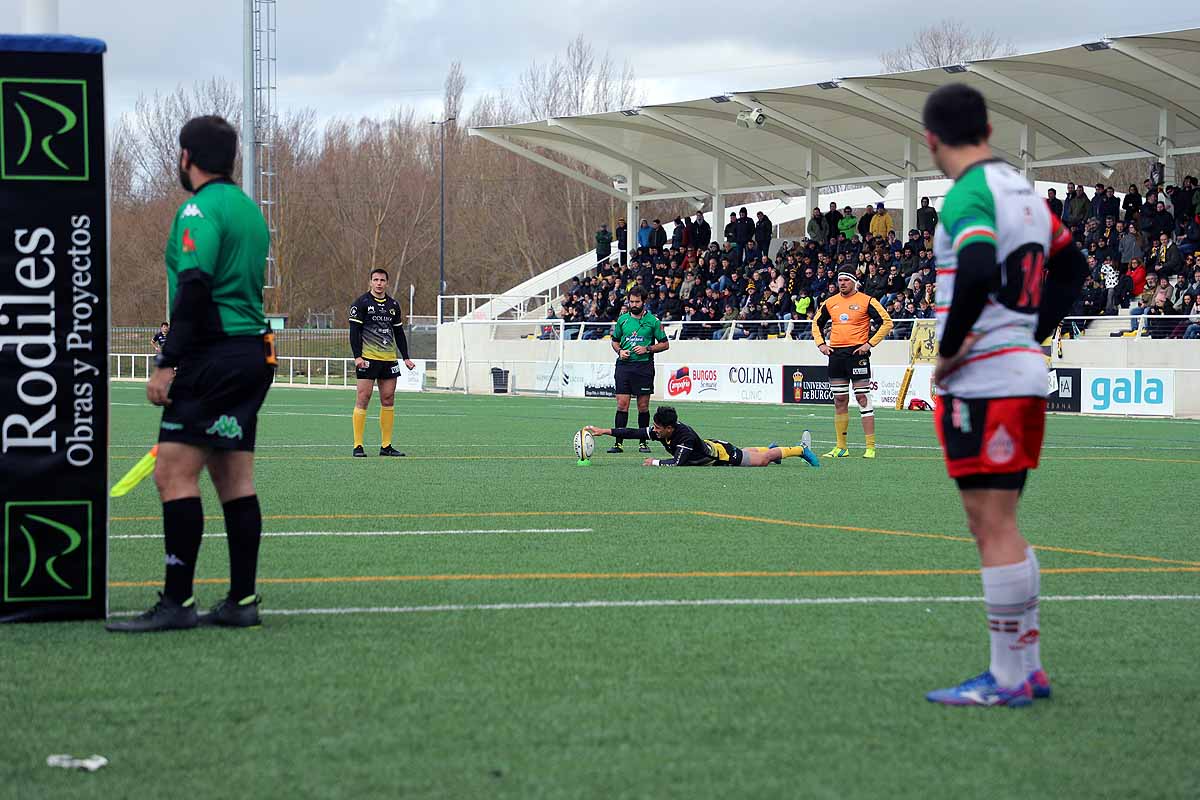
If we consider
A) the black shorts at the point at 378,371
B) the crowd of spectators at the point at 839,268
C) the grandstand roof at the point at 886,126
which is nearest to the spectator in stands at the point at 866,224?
the crowd of spectators at the point at 839,268

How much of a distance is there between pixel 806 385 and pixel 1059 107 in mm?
8724

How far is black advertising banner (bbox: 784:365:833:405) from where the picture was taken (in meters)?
33.3

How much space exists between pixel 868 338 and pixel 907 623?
1091cm

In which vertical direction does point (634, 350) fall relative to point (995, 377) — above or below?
above

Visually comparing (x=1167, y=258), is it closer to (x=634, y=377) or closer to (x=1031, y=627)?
(x=634, y=377)

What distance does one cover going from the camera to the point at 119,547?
8320mm

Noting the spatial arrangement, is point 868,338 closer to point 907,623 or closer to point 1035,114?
point 907,623

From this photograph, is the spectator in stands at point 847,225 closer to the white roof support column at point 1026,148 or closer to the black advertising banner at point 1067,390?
the white roof support column at point 1026,148

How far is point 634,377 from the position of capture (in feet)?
58.0

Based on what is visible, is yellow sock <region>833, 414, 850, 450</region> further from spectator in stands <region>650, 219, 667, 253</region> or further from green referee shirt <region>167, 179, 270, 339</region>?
spectator in stands <region>650, 219, 667, 253</region>

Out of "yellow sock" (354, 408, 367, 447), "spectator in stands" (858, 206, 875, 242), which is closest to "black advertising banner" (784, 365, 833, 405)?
"spectator in stands" (858, 206, 875, 242)

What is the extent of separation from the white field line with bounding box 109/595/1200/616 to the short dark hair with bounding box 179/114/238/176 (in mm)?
1896

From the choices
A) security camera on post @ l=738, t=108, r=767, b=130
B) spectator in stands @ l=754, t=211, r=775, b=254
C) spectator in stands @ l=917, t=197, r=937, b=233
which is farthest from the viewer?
spectator in stands @ l=754, t=211, r=775, b=254

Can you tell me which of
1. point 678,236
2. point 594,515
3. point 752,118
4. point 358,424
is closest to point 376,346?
point 358,424
